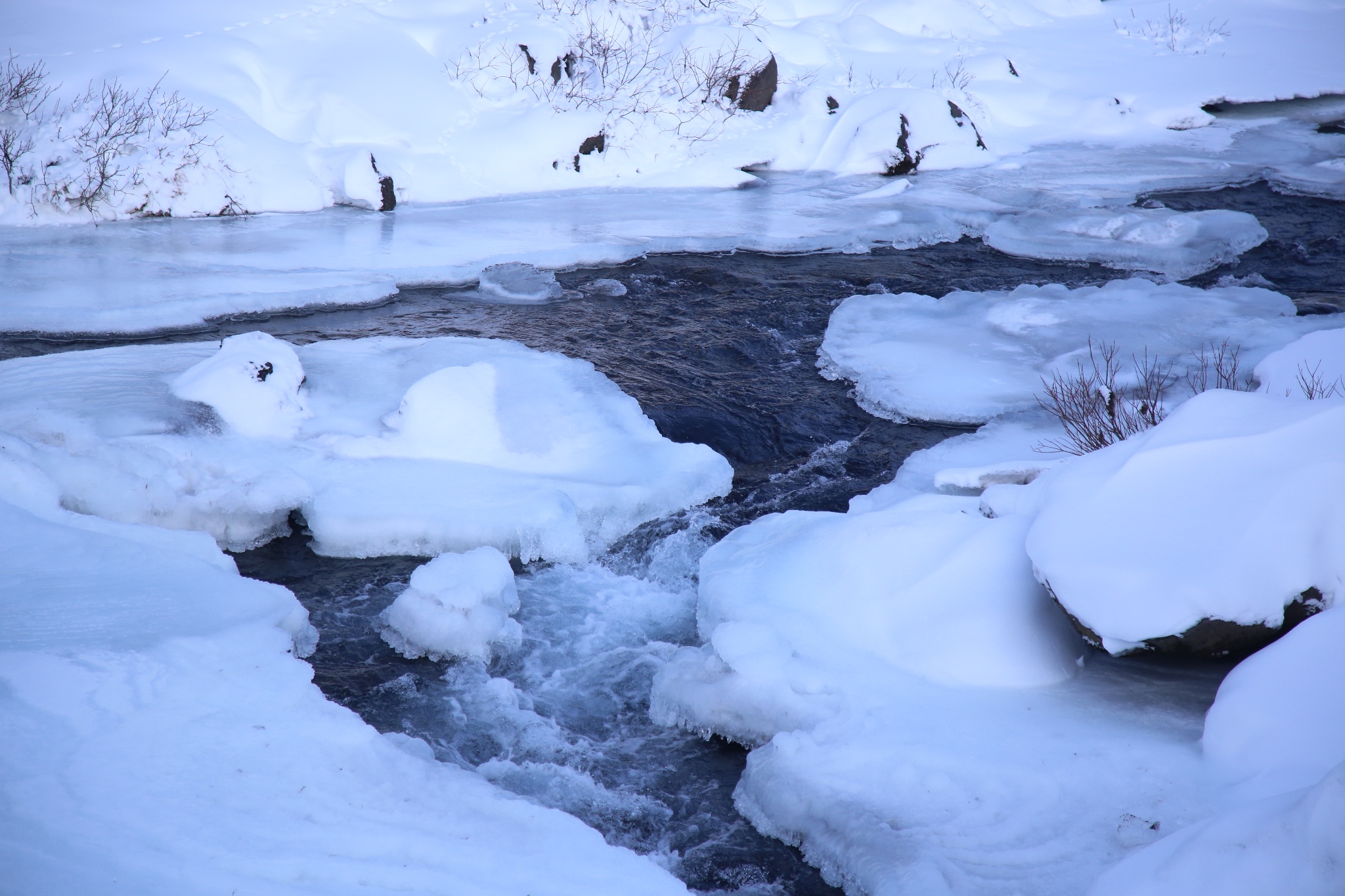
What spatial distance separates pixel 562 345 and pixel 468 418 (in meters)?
2.09

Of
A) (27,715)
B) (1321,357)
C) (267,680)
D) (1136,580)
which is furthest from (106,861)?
(1321,357)

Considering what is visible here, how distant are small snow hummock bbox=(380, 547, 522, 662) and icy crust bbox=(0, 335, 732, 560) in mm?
547

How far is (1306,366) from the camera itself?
5.82m

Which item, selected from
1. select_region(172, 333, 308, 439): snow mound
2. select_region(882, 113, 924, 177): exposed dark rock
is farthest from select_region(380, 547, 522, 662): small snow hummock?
select_region(882, 113, 924, 177): exposed dark rock

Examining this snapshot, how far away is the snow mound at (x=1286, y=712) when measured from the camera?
9.86 feet

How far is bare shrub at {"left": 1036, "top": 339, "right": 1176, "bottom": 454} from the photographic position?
5.77 metres

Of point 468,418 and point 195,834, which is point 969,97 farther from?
point 195,834

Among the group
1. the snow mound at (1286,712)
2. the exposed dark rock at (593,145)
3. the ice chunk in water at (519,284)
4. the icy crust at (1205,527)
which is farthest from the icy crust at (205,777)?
the exposed dark rock at (593,145)

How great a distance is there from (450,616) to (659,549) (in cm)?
139

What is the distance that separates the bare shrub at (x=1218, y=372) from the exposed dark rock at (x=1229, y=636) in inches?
101

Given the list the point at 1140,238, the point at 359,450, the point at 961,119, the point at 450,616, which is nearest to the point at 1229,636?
the point at 450,616

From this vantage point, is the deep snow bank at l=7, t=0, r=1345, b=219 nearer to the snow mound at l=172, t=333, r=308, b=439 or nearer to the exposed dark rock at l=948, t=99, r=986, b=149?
the exposed dark rock at l=948, t=99, r=986, b=149

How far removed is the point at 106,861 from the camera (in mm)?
2688

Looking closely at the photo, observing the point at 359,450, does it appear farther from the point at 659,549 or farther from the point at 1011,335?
the point at 1011,335
